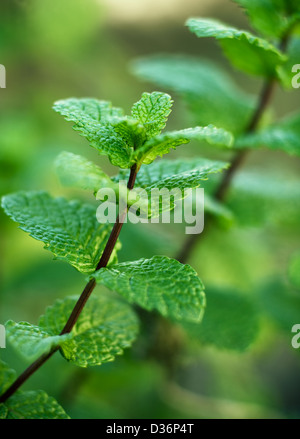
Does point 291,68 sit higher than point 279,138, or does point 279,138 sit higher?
point 291,68

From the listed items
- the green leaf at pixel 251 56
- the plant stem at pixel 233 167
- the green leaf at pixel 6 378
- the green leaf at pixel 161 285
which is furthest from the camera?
the plant stem at pixel 233 167

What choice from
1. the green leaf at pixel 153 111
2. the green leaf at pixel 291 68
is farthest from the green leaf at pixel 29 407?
the green leaf at pixel 291 68

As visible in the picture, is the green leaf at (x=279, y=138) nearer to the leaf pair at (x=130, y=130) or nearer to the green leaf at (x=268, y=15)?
the green leaf at (x=268, y=15)

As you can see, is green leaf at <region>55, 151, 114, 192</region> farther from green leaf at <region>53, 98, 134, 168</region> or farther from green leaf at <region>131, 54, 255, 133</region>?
green leaf at <region>131, 54, 255, 133</region>

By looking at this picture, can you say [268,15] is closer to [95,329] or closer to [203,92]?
[203,92]

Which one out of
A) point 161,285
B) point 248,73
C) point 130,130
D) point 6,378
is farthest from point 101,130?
point 248,73

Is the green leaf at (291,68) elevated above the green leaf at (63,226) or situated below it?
above

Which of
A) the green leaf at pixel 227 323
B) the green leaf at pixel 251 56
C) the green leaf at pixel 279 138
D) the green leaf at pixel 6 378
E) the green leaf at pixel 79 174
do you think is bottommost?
the green leaf at pixel 6 378

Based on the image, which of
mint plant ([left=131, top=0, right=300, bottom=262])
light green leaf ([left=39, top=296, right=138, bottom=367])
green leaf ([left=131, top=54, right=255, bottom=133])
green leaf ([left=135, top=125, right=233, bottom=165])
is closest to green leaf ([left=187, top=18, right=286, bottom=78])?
mint plant ([left=131, top=0, right=300, bottom=262])
